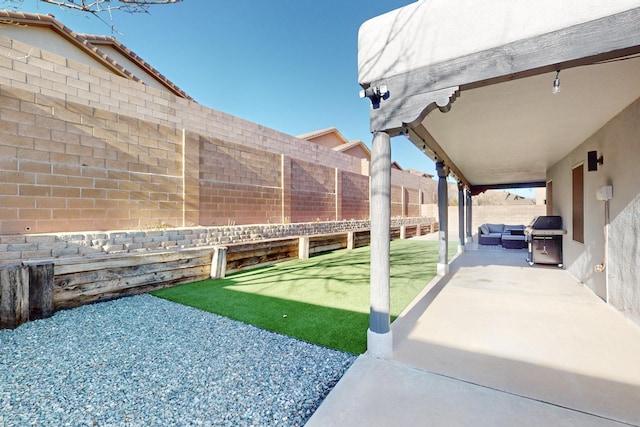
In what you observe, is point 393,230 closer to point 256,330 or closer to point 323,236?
point 323,236

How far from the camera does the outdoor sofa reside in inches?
370

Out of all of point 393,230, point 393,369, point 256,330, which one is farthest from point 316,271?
point 393,230

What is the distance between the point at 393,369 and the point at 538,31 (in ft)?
9.32

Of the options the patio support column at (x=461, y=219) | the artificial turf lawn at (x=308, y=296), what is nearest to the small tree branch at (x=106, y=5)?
the artificial turf lawn at (x=308, y=296)

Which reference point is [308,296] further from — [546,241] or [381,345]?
[546,241]

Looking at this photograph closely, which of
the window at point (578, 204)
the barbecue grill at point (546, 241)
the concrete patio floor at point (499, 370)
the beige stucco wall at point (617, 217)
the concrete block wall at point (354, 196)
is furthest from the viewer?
the concrete block wall at point (354, 196)

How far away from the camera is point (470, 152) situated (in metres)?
5.48

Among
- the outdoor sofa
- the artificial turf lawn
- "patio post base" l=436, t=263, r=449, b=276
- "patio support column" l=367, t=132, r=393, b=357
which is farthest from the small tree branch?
the outdoor sofa

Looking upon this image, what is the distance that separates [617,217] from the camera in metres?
3.51

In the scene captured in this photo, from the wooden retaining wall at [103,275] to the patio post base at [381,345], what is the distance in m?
3.96

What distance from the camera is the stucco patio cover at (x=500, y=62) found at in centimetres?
183

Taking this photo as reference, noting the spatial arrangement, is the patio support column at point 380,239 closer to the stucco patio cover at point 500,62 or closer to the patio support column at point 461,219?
the stucco patio cover at point 500,62

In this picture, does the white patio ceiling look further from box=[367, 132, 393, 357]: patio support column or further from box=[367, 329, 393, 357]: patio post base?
box=[367, 329, 393, 357]: patio post base

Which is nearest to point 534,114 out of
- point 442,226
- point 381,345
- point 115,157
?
point 442,226
